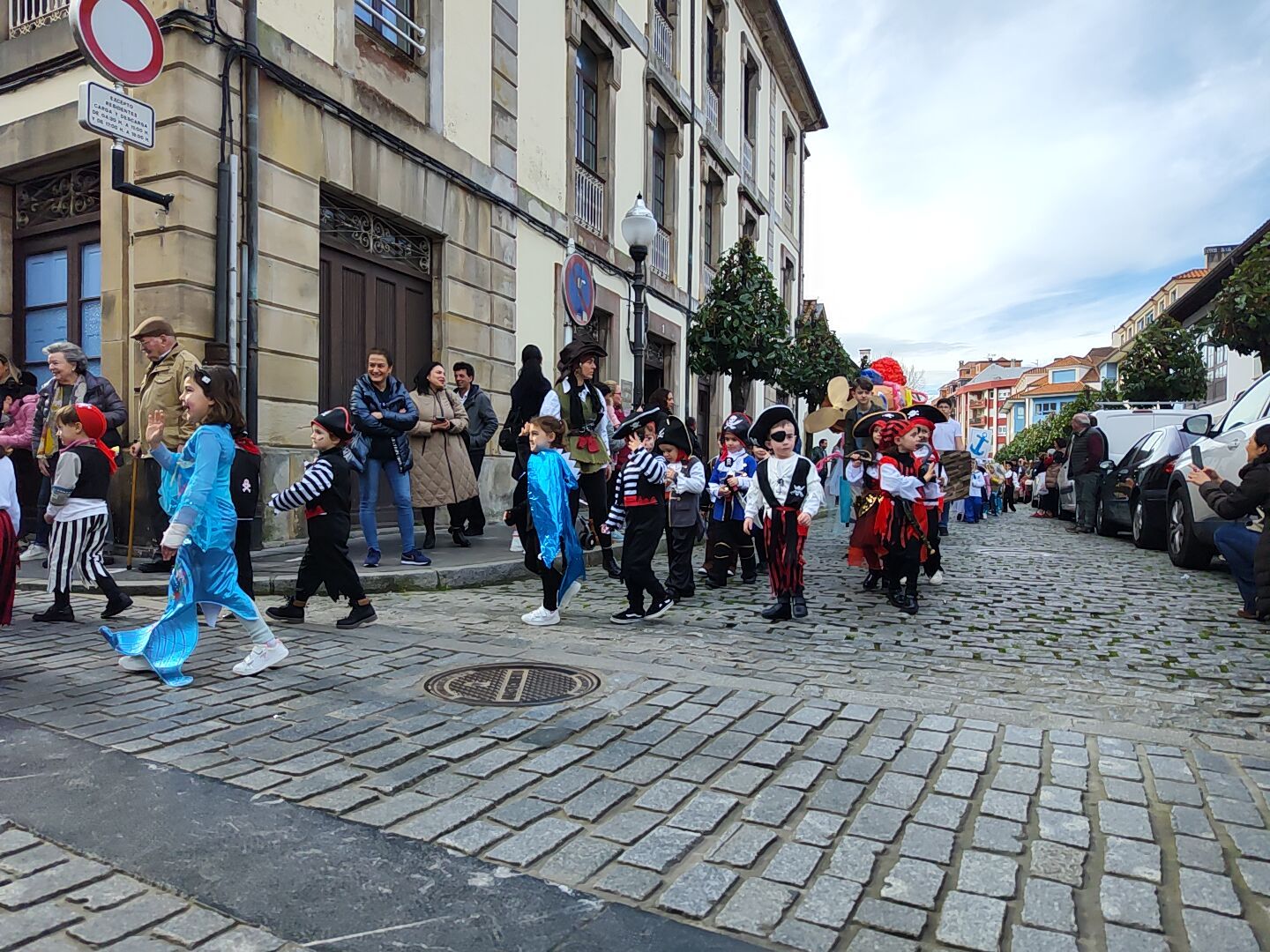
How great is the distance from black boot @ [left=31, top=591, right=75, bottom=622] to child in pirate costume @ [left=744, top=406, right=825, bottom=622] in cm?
447

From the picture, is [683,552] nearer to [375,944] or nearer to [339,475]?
[339,475]

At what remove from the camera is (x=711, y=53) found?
21.7 m

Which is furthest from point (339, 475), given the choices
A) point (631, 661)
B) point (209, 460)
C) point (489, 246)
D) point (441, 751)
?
point (489, 246)

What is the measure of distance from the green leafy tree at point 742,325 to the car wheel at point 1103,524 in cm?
550

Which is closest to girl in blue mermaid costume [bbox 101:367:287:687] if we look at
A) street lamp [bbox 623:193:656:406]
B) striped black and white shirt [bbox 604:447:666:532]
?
striped black and white shirt [bbox 604:447:666:532]

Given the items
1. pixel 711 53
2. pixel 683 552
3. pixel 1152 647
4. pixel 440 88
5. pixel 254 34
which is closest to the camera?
pixel 1152 647

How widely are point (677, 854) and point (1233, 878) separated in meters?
1.49

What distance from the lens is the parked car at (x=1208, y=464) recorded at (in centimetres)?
805

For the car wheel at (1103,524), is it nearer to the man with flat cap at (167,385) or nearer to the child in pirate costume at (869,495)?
the child in pirate costume at (869,495)

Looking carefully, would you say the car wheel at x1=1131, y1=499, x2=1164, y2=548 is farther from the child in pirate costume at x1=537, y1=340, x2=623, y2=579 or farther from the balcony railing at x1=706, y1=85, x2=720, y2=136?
the balcony railing at x1=706, y1=85, x2=720, y2=136

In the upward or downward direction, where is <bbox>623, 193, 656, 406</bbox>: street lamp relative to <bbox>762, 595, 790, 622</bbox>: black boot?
upward

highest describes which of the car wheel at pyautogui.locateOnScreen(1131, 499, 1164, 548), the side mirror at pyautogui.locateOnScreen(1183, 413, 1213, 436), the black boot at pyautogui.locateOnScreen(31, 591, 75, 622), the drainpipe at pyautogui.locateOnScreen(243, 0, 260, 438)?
the drainpipe at pyautogui.locateOnScreen(243, 0, 260, 438)

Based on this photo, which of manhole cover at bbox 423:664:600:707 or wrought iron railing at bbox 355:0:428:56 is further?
wrought iron railing at bbox 355:0:428:56

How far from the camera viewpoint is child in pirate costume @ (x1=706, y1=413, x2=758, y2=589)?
25.3 feet
